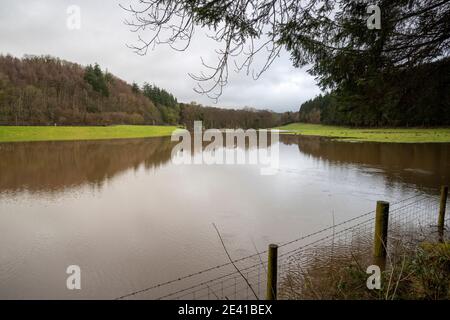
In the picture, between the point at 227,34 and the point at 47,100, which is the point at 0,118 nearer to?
the point at 47,100

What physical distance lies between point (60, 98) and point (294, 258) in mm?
68724

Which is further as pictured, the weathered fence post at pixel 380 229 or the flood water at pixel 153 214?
the flood water at pixel 153 214

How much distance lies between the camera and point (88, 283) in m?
5.13

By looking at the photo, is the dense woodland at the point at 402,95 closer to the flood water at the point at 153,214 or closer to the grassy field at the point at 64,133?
the flood water at the point at 153,214

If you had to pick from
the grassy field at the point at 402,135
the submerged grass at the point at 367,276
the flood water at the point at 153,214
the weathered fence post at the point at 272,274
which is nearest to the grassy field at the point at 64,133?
the flood water at the point at 153,214

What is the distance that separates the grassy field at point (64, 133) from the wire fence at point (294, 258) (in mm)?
40003

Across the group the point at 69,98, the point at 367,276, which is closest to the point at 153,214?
the point at 367,276

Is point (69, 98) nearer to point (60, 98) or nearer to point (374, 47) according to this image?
point (60, 98)

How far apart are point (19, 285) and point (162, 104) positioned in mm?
96925

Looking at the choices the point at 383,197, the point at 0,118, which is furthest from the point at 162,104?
the point at 383,197

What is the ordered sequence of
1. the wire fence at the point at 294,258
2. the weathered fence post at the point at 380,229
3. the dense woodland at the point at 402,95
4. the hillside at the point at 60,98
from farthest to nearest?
the hillside at the point at 60,98, the weathered fence post at the point at 380,229, the dense woodland at the point at 402,95, the wire fence at the point at 294,258

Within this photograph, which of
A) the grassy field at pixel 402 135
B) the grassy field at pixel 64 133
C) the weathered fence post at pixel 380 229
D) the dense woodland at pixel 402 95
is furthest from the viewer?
the grassy field at pixel 64 133

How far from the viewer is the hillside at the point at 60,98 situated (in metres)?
52.2

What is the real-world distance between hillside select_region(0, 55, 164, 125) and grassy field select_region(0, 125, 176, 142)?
778 centimetres
